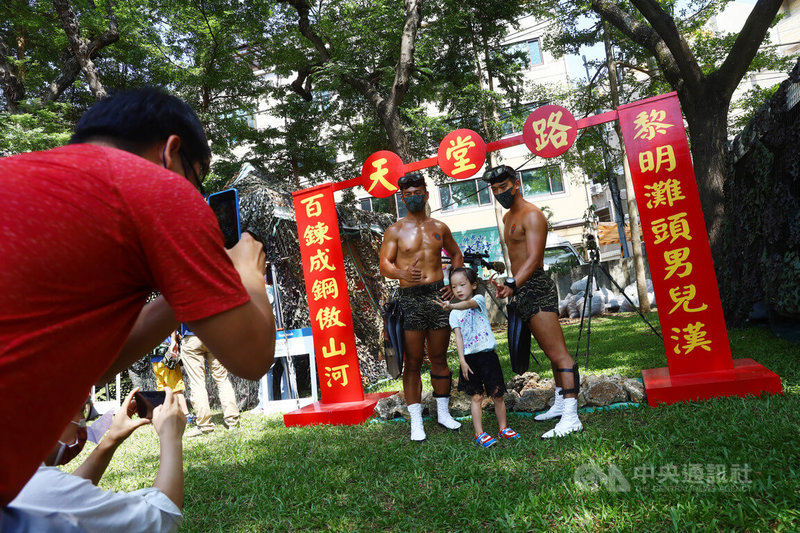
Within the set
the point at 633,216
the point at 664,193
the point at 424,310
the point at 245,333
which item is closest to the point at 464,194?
the point at 633,216

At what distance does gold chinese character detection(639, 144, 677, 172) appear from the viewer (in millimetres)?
4318

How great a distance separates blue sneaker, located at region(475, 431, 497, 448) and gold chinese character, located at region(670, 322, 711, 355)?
72.2 inches

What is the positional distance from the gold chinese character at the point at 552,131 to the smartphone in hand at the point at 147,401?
4137 millimetres

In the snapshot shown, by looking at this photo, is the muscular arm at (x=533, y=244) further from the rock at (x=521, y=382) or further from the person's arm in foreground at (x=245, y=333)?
the person's arm in foreground at (x=245, y=333)

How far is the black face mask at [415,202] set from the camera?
482 cm

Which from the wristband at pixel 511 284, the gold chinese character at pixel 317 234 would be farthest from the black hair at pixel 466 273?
the gold chinese character at pixel 317 234

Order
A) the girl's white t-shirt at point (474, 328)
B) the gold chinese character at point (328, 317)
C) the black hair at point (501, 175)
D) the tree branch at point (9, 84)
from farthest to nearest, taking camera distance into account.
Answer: the tree branch at point (9, 84) → the gold chinese character at point (328, 317) → the black hair at point (501, 175) → the girl's white t-shirt at point (474, 328)

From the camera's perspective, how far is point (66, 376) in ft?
2.59

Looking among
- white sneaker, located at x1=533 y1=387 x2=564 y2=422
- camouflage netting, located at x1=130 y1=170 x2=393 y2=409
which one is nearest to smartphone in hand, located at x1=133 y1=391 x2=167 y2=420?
white sneaker, located at x1=533 y1=387 x2=564 y2=422

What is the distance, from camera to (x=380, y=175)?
18.3ft

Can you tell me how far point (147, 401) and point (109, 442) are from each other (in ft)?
0.70

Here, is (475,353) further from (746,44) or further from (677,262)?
(746,44)

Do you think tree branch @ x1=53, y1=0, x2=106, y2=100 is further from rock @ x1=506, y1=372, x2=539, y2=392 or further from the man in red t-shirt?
the man in red t-shirt

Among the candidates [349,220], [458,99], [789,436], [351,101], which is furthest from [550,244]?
[789,436]
